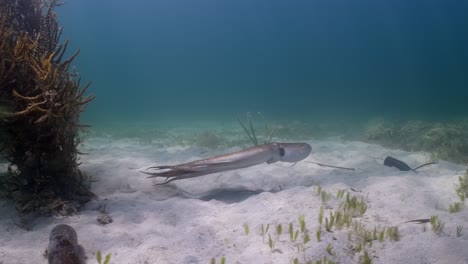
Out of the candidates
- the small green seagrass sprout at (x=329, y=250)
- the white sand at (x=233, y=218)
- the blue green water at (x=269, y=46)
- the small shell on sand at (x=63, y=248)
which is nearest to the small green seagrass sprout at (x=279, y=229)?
the white sand at (x=233, y=218)

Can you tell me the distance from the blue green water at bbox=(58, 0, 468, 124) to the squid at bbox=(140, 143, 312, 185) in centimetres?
7268

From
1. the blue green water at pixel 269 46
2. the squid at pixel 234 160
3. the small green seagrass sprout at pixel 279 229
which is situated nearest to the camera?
the small green seagrass sprout at pixel 279 229

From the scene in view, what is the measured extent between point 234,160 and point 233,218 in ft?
3.90

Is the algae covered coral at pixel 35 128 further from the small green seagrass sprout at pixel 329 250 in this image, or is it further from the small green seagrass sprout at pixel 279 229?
the small green seagrass sprout at pixel 329 250

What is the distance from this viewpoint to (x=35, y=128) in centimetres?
411

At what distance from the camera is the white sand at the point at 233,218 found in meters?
3.05

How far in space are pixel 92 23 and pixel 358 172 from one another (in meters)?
151

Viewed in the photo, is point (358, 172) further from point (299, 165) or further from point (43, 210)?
point (43, 210)

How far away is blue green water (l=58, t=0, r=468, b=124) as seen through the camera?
92000 millimetres

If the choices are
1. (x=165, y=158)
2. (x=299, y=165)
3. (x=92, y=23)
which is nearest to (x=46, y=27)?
(x=165, y=158)

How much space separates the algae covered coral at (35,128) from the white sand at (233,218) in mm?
361

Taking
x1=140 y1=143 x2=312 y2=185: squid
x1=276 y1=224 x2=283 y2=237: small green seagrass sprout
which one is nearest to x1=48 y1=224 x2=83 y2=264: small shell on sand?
x1=140 y1=143 x2=312 y2=185: squid

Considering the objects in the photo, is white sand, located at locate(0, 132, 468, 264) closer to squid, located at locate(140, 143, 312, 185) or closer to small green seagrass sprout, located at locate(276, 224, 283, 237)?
small green seagrass sprout, located at locate(276, 224, 283, 237)

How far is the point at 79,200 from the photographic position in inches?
176
